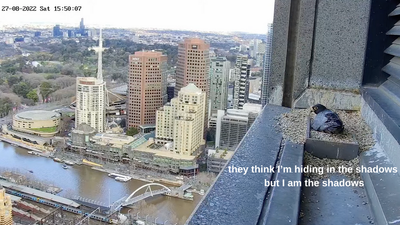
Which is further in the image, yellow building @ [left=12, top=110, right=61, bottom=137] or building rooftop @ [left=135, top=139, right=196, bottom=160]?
yellow building @ [left=12, top=110, right=61, bottom=137]

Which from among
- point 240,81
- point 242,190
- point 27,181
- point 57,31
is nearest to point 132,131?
point 240,81

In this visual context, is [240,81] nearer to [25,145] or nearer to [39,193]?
[25,145]

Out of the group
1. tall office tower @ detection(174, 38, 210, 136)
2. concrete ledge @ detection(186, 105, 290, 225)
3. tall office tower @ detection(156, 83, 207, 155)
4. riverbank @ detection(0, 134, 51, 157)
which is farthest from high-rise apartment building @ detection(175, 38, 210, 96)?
concrete ledge @ detection(186, 105, 290, 225)

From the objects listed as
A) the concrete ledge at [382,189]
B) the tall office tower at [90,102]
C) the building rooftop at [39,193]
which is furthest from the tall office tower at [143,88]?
the concrete ledge at [382,189]

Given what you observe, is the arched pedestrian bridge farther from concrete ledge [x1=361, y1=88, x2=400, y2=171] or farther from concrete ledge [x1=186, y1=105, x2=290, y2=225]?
concrete ledge [x1=186, y1=105, x2=290, y2=225]

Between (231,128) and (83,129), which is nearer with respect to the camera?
(231,128)

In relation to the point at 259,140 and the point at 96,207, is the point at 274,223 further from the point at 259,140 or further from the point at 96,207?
the point at 96,207
